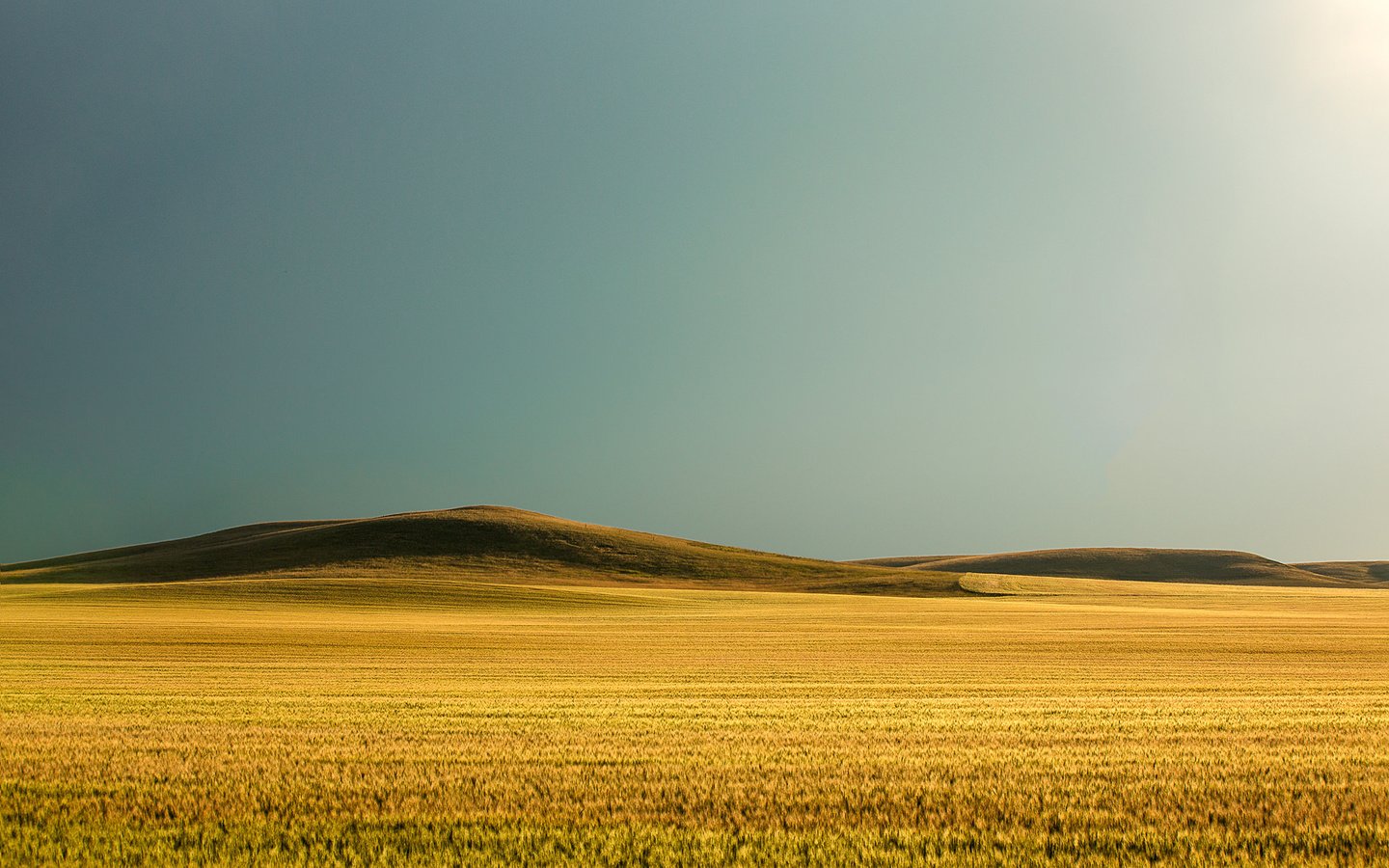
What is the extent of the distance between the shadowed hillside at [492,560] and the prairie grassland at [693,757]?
56285 mm

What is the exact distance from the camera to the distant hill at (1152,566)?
15050 centimetres

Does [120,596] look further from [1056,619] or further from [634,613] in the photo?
[1056,619]

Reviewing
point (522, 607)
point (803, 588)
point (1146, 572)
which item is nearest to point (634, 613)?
point (522, 607)

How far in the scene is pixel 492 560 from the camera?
91.6 meters

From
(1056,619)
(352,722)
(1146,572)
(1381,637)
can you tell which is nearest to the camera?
(352,722)

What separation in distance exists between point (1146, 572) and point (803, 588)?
10340 centimetres

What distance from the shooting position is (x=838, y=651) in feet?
95.7

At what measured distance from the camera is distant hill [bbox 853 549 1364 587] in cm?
15050

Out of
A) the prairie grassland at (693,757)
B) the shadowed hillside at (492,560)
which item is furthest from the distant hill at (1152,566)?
the prairie grassland at (693,757)

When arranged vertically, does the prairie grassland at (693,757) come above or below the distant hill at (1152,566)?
above

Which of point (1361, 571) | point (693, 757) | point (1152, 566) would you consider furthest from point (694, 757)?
point (1361, 571)

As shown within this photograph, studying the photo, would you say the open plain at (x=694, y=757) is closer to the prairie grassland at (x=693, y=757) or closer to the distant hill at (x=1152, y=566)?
the prairie grassland at (x=693, y=757)

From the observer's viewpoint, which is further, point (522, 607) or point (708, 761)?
point (522, 607)

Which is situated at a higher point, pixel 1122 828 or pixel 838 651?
pixel 1122 828
